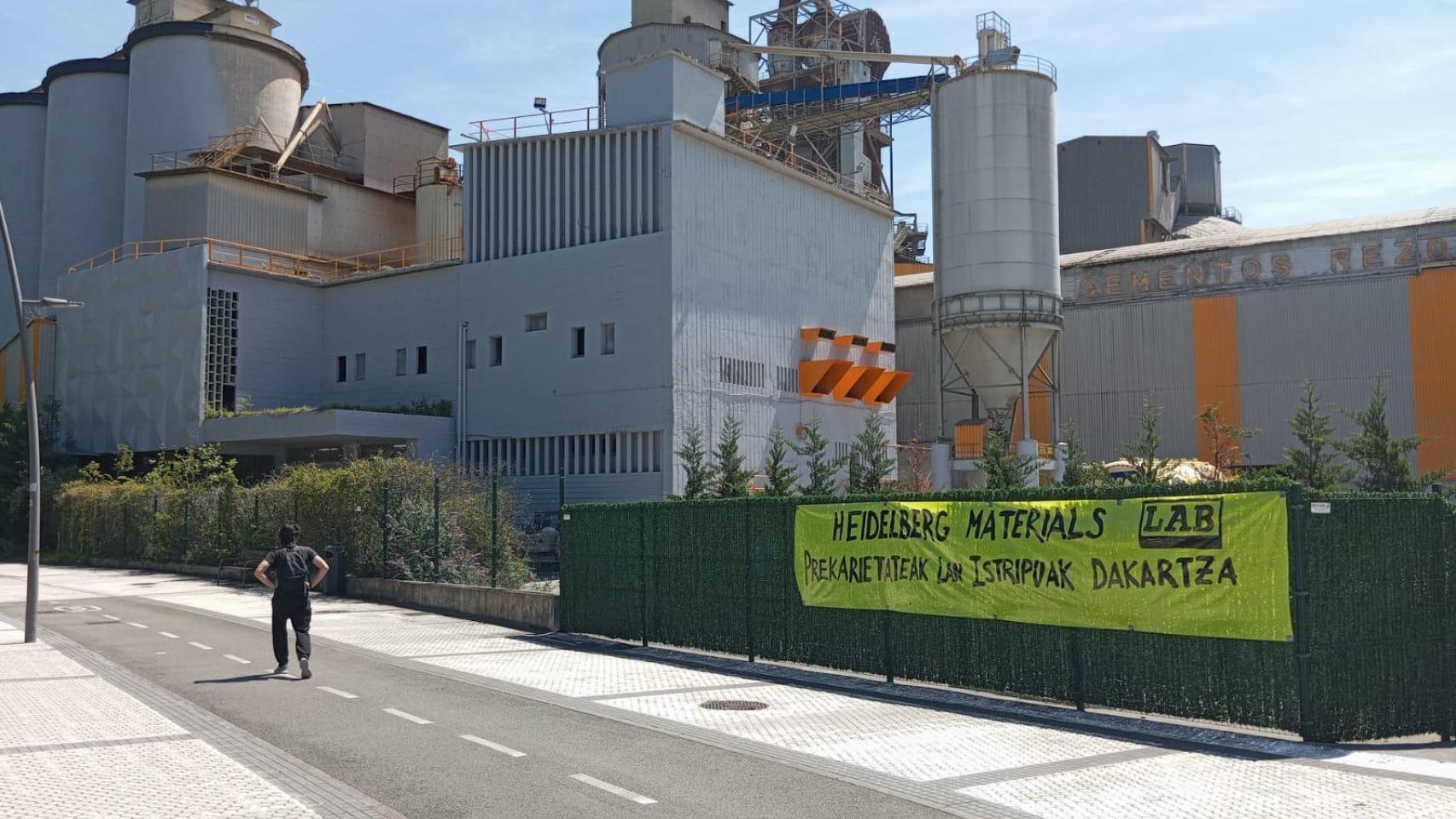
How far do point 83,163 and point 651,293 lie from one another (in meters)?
37.4

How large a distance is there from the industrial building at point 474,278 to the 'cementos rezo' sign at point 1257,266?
9501 mm

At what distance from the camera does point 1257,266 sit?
4791 cm

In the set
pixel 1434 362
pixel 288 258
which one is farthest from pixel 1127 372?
pixel 288 258

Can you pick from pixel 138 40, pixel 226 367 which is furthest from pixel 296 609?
pixel 138 40

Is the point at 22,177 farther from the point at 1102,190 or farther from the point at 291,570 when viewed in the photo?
the point at 291,570

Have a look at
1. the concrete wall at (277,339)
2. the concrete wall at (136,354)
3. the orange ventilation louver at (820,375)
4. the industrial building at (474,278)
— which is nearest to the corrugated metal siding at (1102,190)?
the industrial building at (474,278)

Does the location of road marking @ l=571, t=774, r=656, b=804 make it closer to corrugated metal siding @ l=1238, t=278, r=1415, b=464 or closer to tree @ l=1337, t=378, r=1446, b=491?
tree @ l=1337, t=378, r=1446, b=491

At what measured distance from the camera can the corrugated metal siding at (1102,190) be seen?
65.2 m

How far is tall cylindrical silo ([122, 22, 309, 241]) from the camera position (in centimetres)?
5550

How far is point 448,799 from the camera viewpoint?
28.9 feet

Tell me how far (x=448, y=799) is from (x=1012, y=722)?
604 cm

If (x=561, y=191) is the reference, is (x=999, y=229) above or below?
below

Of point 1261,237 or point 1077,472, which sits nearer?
point 1077,472

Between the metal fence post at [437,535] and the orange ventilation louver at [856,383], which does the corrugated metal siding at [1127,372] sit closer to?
the orange ventilation louver at [856,383]
